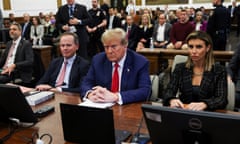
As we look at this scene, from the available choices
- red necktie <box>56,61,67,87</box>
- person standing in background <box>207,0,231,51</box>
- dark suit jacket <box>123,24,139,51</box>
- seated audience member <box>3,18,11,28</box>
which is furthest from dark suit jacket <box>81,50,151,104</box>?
seated audience member <box>3,18,11,28</box>

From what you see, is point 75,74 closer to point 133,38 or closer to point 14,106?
point 14,106

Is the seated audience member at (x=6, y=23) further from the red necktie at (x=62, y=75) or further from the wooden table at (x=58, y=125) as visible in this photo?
the wooden table at (x=58, y=125)

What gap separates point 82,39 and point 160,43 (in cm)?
176

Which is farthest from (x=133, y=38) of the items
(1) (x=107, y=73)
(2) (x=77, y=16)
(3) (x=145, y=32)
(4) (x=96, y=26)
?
(1) (x=107, y=73)

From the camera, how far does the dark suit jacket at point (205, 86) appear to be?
7.15ft

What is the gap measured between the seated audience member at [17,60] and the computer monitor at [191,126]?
3.16 meters

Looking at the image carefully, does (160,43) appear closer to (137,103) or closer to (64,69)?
(64,69)

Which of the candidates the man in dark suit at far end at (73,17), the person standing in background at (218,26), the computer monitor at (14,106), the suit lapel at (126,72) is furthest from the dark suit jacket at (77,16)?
the computer monitor at (14,106)

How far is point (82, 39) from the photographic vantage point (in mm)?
5777

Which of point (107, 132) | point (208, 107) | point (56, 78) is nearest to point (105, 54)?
point (56, 78)

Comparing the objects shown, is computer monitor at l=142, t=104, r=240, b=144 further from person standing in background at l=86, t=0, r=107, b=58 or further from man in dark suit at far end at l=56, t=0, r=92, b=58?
person standing in background at l=86, t=0, r=107, b=58

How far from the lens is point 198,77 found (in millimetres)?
2395

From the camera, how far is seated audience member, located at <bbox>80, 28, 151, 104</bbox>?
2342 millimetres

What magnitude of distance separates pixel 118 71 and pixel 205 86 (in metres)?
0.68
